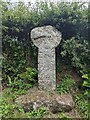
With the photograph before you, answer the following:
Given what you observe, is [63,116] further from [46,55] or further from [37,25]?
[37,25]

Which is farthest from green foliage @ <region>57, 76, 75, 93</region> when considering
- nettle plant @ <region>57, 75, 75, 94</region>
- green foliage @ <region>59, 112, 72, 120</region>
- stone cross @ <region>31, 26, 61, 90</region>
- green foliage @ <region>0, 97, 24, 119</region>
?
green foliage @ <region>0, 97, 24, 119</region>

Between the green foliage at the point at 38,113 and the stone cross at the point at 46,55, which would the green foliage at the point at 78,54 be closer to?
the stone cross at the point at 46,55

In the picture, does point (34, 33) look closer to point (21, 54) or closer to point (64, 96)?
point (21, 54)

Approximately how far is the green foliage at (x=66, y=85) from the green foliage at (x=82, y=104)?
10.7 inches

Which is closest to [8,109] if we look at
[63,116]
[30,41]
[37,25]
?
[63,116]

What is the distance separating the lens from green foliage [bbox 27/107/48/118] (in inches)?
219

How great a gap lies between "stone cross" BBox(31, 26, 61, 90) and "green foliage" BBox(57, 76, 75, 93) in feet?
0.55

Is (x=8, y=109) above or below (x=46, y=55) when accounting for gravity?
below

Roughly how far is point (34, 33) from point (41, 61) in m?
0.70

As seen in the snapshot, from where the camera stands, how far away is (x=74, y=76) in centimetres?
687

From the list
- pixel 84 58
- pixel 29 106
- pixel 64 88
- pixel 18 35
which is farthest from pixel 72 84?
pixel 18 35

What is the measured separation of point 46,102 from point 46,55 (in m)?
1.17

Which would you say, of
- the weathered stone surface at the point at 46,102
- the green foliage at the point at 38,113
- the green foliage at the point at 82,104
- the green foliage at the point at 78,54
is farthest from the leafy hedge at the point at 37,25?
the green foliage at the point at 38,113

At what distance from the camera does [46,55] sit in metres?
6.37
